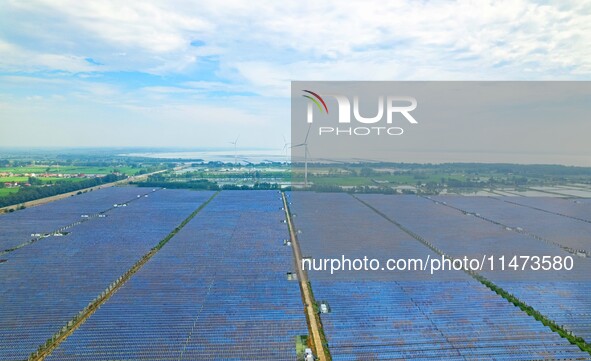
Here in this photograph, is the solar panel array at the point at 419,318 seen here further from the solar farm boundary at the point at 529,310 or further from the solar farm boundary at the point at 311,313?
the solar farm boundary at the point at 529,310

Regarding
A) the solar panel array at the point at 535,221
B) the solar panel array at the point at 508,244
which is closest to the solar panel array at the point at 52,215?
the solar panel array at the point at 508,244

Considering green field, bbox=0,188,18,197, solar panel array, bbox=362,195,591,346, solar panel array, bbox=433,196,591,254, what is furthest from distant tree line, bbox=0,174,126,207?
solar panel array, bbox=433,196,591,254

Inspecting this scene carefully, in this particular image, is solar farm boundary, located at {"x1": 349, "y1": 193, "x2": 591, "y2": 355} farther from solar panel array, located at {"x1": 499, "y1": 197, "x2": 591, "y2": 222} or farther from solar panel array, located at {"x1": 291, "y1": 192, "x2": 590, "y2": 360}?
solar panel array, located at {"x1": 499, "y1": 197, "x2": 591, "y2": 222}

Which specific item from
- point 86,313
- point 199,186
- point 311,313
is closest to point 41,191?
point 199,186

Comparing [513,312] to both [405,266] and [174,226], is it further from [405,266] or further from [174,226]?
[174,226]

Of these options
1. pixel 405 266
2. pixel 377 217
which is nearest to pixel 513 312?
pixel 405 266

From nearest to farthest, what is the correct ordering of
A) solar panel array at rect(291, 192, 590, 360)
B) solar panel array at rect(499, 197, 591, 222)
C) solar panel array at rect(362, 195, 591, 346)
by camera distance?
solar panel array at rect(291, 192, 590, 360) → solar panel array at rect(362, 195, 591, 346) → solar panel array at rect(499, 197, 591, 222)
